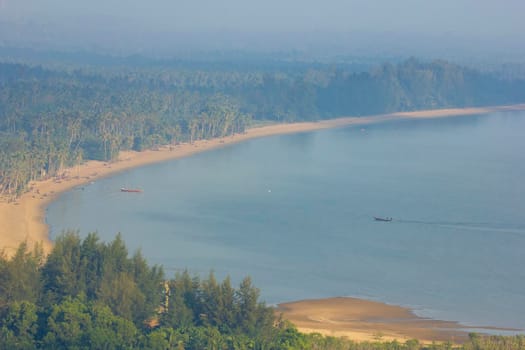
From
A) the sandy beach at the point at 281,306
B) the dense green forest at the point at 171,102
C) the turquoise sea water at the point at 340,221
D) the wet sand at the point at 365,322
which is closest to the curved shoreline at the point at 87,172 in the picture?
the sandy beach at the point at 281,306

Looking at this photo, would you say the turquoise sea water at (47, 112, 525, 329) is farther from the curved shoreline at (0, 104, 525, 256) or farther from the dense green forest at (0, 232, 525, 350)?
the dense green forest at (0, 232, 525, 350)

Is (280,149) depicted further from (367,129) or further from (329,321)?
(329,321)

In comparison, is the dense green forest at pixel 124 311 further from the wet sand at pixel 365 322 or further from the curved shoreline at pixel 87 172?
the curved shoreline at pixel 87 172

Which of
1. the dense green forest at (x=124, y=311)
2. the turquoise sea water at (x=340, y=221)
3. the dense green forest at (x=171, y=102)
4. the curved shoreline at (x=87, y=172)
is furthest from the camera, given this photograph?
the dense green forest at (x=171, y=102)

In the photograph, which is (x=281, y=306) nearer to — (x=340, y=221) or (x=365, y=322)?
(x=365, y=322)

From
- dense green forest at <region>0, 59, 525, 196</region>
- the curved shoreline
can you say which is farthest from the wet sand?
dense green forest at <region>0, 59, 525, 196</region>

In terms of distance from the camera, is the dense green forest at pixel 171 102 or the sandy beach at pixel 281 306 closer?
the sandy beach at pixel 281 306
